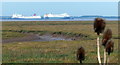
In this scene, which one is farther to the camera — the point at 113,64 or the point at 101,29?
the point at 113,64

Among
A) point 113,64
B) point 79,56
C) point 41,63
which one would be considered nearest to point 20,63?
point 41,63

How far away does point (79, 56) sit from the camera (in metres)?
2.82

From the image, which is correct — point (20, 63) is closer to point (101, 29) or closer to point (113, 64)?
point (113, 64)

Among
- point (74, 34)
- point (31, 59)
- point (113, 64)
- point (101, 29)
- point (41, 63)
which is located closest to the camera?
point (101, 29)

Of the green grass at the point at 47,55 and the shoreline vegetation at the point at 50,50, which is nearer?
the green grass at the point at 47,55

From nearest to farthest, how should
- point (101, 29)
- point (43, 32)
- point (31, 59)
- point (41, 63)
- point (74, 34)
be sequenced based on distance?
1. point (101, 29)
2. point (41, 63)
3. point (31, 59)
4. point (74, 34)
5. point (43, 32)

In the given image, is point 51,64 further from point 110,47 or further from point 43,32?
point 43,32

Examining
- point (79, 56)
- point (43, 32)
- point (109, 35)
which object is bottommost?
point (43, 32)

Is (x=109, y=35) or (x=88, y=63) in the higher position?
(x=109, y=35)

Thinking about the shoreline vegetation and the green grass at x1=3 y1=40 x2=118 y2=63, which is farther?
the shoreline vegetation

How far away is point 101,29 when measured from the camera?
2.70 meters

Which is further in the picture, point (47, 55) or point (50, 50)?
point (50, 50)

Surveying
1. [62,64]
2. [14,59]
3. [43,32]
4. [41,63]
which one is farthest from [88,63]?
[43,32]

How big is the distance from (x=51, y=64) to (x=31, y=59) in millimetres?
3046
